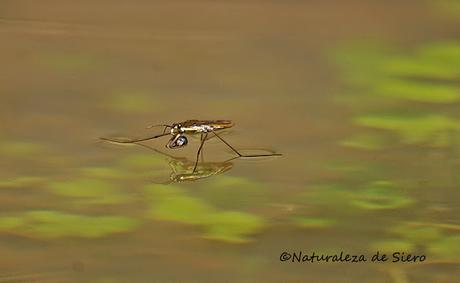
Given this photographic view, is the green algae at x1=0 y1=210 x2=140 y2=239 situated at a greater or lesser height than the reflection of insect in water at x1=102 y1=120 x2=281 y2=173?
lesser

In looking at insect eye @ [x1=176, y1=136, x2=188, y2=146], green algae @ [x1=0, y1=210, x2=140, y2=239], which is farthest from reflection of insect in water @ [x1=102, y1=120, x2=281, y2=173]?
green algae @ [x1=0, y1=210, x2=140, y2=239]

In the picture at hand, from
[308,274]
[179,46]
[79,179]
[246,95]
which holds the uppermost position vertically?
[179,46]

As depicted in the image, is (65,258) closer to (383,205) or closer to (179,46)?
(179,46)

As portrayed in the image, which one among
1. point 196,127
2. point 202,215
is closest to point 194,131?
point 196,127

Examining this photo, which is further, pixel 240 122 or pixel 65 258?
pixel 240 122

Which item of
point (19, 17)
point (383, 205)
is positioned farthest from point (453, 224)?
point (19, 17)

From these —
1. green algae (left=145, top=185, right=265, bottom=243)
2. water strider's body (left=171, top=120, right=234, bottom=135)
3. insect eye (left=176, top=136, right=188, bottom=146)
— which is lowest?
green algae (left=145, top=185, right=265, bottom=243)

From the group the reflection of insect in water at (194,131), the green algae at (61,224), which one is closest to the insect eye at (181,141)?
the reflection of insect in water at (194,131)

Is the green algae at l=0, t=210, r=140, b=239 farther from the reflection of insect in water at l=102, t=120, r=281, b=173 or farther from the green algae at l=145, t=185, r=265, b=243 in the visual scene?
the reflection of insect in water at l=102, t=120, r=281, b=173

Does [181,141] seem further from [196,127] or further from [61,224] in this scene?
[61,224]
